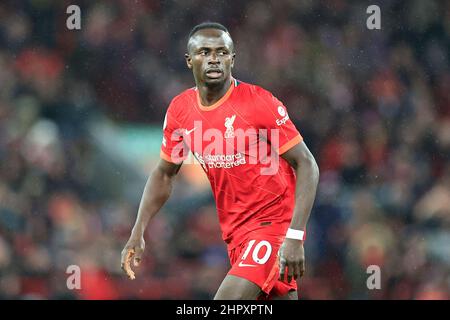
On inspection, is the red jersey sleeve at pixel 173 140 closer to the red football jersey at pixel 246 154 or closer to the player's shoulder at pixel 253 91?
the red football jersey at pixel 246 154

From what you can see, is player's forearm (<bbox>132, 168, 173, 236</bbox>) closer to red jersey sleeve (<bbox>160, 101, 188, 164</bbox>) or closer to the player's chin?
red jersey sleeve (<bbox>160, 101, 188, 164</bbox>)

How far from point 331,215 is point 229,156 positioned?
454cm

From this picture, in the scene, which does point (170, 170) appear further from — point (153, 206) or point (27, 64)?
point (27, 64)

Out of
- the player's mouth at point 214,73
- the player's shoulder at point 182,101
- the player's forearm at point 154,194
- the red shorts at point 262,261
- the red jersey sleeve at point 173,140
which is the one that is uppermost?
the player's mouth at point 214,73

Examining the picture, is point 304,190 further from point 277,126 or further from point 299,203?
point 277,126

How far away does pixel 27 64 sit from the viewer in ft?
34.6

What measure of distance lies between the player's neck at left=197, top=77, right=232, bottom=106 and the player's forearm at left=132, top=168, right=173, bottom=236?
27.5 inches

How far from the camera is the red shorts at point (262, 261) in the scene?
530 cm

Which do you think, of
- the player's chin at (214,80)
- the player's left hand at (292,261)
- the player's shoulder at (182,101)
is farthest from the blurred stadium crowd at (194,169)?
the player's left hand at (292,261)

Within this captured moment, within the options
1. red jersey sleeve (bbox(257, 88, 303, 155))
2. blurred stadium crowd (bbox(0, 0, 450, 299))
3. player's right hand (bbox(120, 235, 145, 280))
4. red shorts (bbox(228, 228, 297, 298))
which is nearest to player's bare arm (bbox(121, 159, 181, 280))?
player's right hand (bbox(120, 235, 145, 280))

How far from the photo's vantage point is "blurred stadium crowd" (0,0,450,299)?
9.46 m

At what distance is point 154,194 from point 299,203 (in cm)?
124

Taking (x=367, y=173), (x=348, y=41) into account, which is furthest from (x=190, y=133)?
(x=348, y=41)

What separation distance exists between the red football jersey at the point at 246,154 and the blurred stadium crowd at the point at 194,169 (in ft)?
12.6
